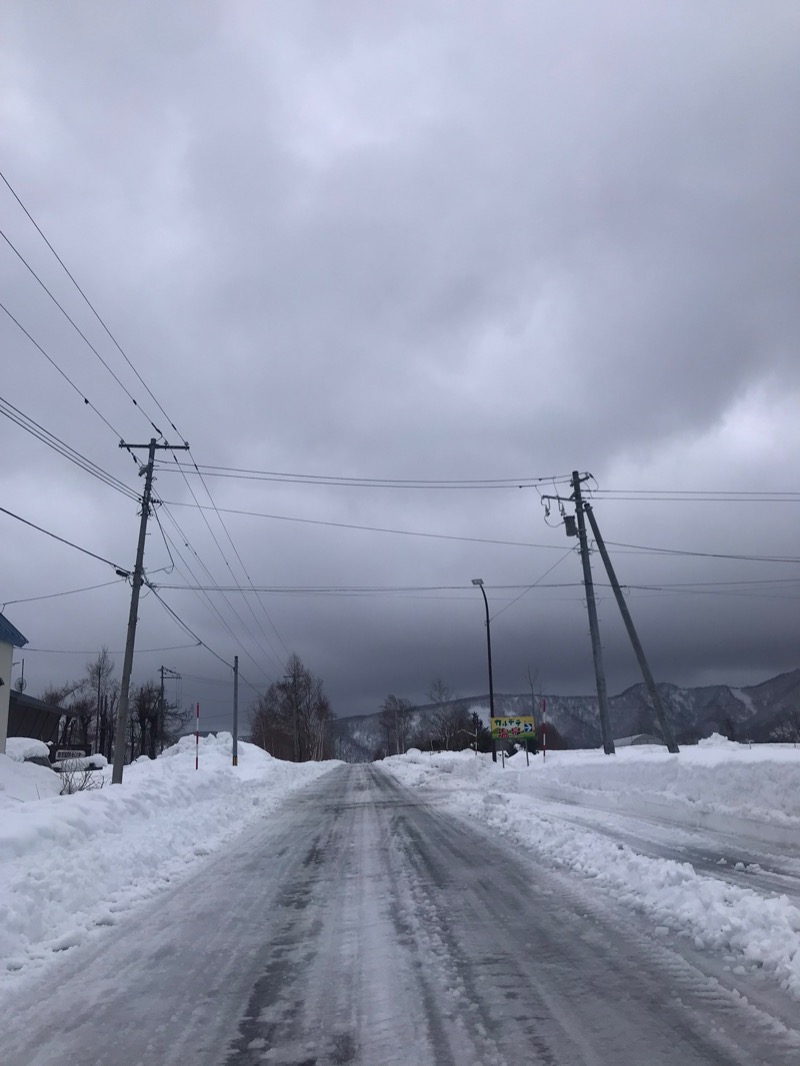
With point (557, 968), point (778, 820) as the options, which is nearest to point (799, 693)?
point (778, 820)

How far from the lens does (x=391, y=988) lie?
18.4 ft

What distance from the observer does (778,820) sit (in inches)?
495

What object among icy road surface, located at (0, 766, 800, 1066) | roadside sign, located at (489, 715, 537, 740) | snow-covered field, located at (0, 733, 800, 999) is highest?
roadside sign, located at (489, 715, 537, 740)

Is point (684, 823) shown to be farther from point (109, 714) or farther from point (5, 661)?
point (109, 714)

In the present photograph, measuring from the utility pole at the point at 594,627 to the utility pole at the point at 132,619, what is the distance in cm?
1424

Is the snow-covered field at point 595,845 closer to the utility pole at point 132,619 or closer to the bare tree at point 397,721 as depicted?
the utility pole at point 132,619

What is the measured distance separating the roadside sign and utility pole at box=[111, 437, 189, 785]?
2169cm

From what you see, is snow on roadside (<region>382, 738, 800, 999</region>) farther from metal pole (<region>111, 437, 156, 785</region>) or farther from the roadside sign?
the roadside sign

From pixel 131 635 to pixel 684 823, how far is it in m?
17.4

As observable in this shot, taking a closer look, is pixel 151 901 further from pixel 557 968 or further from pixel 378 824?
pixel 378 824

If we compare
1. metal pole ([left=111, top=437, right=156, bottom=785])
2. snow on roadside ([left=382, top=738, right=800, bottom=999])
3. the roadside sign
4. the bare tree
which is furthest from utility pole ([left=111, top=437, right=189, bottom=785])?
the bare tree

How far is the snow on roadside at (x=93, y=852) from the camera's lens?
761 centimetres

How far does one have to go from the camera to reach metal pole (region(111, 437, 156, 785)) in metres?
24.1

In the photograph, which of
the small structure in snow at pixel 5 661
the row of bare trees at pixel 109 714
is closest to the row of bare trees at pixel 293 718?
the row of bare trees at pixel 109 714
